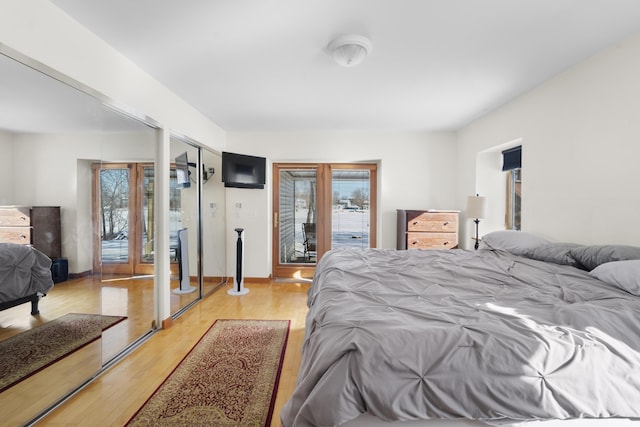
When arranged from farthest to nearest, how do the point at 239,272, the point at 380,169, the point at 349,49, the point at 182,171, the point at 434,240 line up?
the point at 380,169, the point at 239,272, the point at 434,240, the point at 182,171, the point at 349,49

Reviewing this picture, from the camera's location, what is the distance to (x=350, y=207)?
494cm

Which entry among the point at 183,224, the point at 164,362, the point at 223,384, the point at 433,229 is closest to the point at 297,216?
the point at 183,224

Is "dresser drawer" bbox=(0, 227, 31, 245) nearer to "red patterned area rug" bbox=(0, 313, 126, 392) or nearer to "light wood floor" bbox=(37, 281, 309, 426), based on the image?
"red patterned area rug" bbox=(0, 313, 126, 392)

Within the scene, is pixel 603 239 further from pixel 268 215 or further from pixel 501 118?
pixel 268 215

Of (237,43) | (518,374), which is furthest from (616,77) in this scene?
(237,43)

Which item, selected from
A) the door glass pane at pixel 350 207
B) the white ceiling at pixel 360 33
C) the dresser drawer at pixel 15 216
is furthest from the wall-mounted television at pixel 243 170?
the dresser drawer at pixel 15 216

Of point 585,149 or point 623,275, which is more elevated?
point 585,149

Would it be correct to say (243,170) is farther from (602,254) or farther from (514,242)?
(602,254)

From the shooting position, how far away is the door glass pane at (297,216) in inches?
196

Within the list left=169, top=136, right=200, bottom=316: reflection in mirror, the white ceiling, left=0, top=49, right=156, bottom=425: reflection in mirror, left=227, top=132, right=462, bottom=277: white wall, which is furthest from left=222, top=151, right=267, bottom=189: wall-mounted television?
left=0, top=49, right=156, bottom=425: reflection in mirror

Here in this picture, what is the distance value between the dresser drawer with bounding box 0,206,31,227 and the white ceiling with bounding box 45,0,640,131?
1.24m

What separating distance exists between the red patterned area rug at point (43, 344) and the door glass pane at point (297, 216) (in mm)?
3128

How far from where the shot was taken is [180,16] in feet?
5.87

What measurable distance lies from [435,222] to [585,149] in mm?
1940
